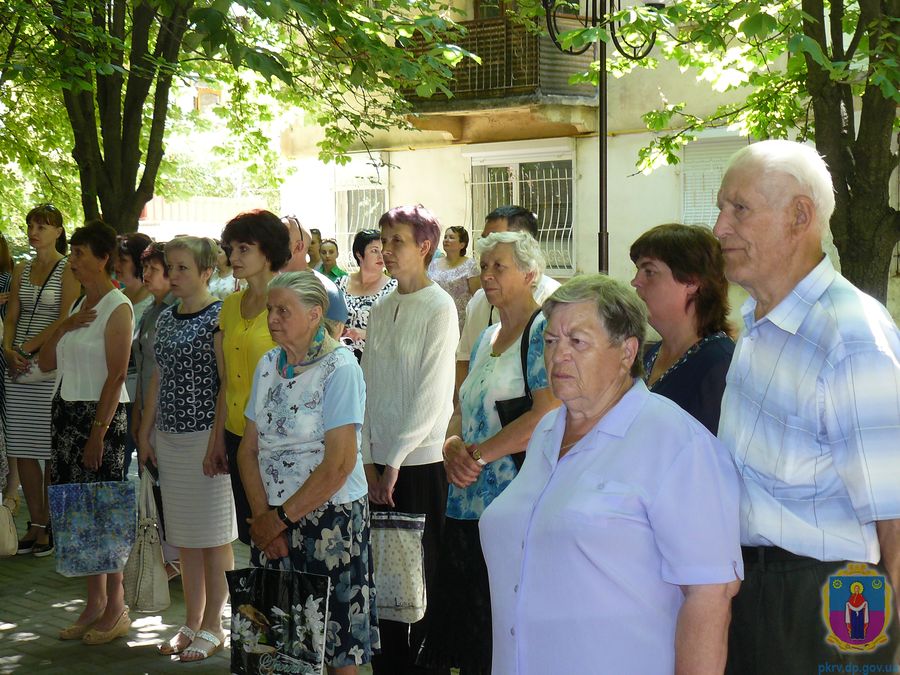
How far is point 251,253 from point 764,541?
11.2 ft

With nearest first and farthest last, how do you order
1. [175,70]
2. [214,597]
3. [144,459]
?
[214,597] < [144,459] < [175,70]

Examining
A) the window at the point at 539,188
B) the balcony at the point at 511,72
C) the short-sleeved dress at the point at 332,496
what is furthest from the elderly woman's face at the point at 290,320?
the window at the point at 539,188

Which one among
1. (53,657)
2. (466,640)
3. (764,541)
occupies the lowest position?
(53,657)

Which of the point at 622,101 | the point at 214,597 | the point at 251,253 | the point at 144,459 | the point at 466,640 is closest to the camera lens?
the point at 466,640

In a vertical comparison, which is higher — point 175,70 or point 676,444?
point 175,70

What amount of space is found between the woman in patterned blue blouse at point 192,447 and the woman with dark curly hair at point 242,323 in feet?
0.58

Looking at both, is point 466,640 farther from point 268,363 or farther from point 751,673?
point 751,673

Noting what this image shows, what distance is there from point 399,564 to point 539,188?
1366 cm

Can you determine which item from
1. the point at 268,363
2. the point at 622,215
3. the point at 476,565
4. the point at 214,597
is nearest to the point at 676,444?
the point at 476,565

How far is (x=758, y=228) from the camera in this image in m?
2.77

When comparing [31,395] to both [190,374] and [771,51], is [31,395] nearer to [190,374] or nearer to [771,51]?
[190,374]

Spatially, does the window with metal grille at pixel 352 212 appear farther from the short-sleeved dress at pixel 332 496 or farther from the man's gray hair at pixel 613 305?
the man's gray hair at pixel 613 305

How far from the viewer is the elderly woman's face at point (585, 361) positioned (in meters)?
2.91

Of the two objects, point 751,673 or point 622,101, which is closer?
point 751,673
